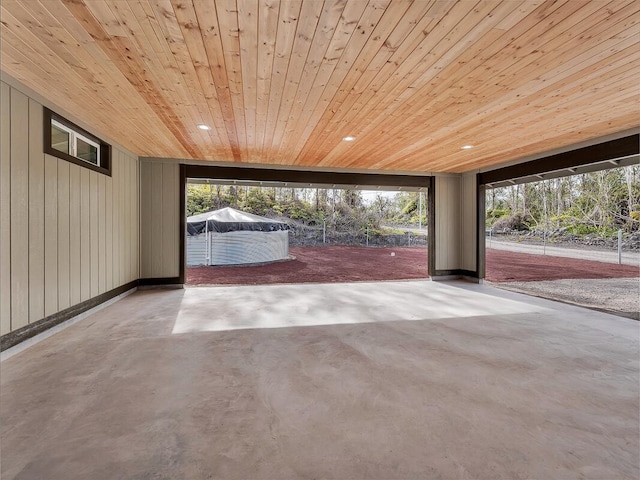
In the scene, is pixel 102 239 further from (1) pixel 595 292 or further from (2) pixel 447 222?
Result: (1) pixel 595 292

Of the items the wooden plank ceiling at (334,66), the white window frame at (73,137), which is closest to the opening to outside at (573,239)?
the wooden plank ceiling at (334,66)

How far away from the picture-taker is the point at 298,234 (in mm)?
17922

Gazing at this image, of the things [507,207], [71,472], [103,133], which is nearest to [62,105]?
[103,133]

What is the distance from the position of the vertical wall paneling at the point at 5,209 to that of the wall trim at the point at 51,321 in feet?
0.32

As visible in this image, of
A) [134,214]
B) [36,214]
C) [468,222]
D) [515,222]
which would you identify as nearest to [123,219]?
[134,214]

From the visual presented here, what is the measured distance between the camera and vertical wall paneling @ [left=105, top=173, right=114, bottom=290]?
416 centimetres

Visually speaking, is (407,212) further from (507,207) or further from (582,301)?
(582,301)

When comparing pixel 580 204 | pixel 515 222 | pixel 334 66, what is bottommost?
pixel 515 222

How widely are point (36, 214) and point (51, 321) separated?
1.10 meters

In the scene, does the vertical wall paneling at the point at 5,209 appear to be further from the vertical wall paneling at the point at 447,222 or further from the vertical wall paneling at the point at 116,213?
the vertical wall paneling at the point at 447,222

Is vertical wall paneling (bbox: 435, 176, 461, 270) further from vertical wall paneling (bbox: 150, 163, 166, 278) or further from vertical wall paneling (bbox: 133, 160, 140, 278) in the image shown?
vertical wall paneling (bbox: 133, 160, 140, 278)

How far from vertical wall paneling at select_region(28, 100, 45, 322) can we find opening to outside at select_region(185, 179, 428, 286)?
323 centimetres

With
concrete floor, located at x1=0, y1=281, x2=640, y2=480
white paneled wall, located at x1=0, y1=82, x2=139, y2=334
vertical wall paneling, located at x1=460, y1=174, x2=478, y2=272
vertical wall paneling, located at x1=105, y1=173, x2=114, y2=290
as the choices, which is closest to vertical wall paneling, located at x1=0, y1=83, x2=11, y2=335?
white paneled wall, located at x1=0, y1=82, x2=139, y2=334

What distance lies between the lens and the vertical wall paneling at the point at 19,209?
253 cm
